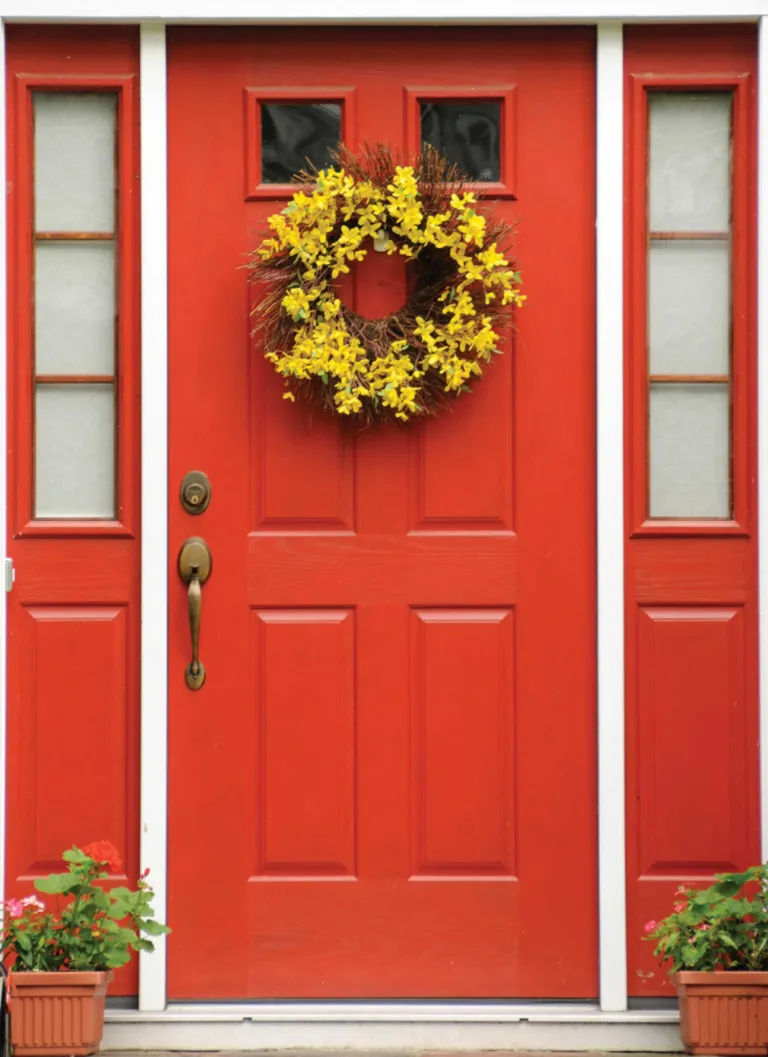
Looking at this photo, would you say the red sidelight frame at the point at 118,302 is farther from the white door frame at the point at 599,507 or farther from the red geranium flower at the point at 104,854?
the red geranium flower at the point at 104,854

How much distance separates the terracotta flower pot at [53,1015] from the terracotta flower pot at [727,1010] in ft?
4.21

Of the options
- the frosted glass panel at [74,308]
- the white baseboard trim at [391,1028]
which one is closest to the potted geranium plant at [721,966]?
the white baseboard trim at [391,1028]

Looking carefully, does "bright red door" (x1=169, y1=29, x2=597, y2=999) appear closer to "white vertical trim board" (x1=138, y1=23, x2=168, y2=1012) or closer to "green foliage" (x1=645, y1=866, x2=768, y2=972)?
"white vertical trim board" (x1=138, y1=23, x2=168, y2=1012)

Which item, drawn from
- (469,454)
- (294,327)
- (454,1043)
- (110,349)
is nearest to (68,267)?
(110,349)

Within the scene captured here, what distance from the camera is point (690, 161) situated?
3.40 metres

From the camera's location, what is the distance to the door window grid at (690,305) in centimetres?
340

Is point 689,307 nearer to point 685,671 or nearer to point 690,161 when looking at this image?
point 690,161

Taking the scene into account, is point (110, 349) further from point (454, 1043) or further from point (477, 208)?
point (454, 1043)

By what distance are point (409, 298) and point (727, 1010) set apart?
1.76 m

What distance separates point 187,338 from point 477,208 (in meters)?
0.76

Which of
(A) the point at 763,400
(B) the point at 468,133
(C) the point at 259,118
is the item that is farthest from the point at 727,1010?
(C) the point at 259,118

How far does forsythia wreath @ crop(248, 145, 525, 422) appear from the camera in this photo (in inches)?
127

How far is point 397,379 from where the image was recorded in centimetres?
322

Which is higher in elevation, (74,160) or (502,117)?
(502,117)
